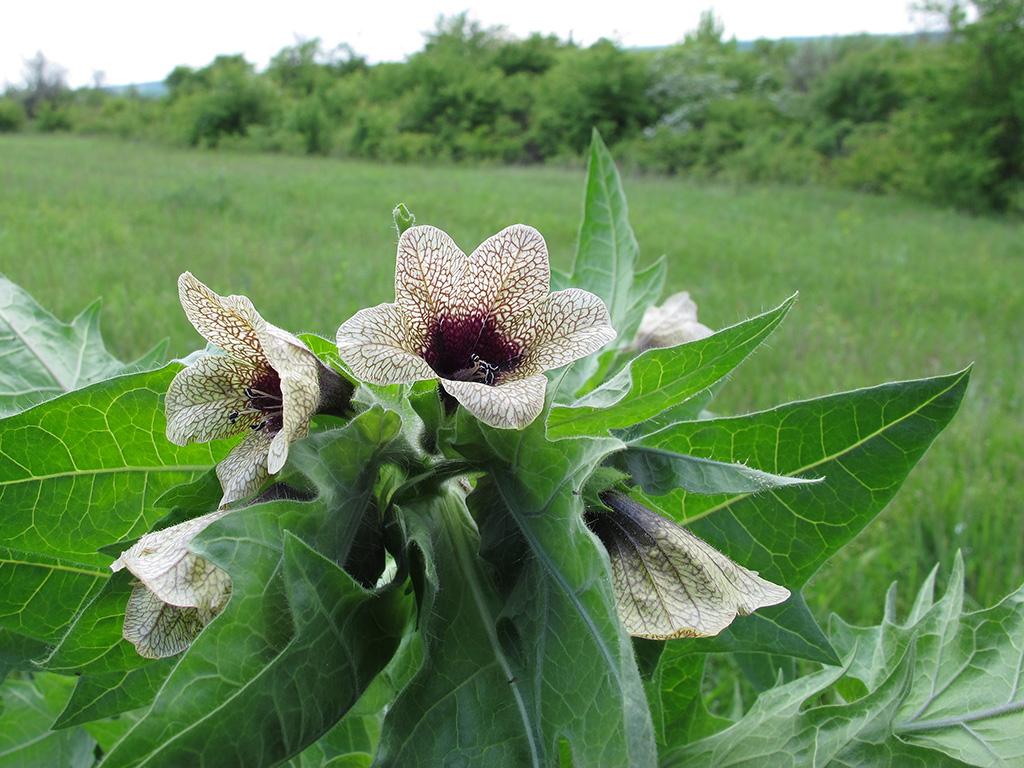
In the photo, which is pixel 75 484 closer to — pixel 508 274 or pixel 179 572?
pixel 179 572

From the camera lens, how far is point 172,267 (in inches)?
283

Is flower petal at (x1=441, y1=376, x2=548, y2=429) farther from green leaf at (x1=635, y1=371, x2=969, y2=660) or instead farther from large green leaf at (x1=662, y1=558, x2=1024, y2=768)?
large green leaf at (x1=662, y1=558, x2=1024, y2=768)

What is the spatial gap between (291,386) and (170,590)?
0.54ft

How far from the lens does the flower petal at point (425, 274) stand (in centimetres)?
72

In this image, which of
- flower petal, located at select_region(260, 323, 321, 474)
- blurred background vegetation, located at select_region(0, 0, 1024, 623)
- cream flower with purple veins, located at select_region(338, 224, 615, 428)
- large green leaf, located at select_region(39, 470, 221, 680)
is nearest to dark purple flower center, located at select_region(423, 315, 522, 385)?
cream flower with purple veins, located at select_region(338, 224, 615, 428)

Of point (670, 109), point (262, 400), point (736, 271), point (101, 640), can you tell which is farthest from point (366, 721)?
point (670, 109)

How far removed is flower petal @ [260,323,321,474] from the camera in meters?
0.65

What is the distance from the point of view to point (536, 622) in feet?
2.26

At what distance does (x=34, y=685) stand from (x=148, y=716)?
130cm

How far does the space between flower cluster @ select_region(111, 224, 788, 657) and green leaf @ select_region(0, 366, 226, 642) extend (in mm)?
83

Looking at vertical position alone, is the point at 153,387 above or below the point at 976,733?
above

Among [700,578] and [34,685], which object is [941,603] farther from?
[34,685]

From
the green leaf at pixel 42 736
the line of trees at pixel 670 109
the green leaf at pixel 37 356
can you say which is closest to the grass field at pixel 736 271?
the green leaf at pixel 37 356

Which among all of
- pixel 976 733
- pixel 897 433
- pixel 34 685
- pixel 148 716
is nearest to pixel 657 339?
pixel 897 433
